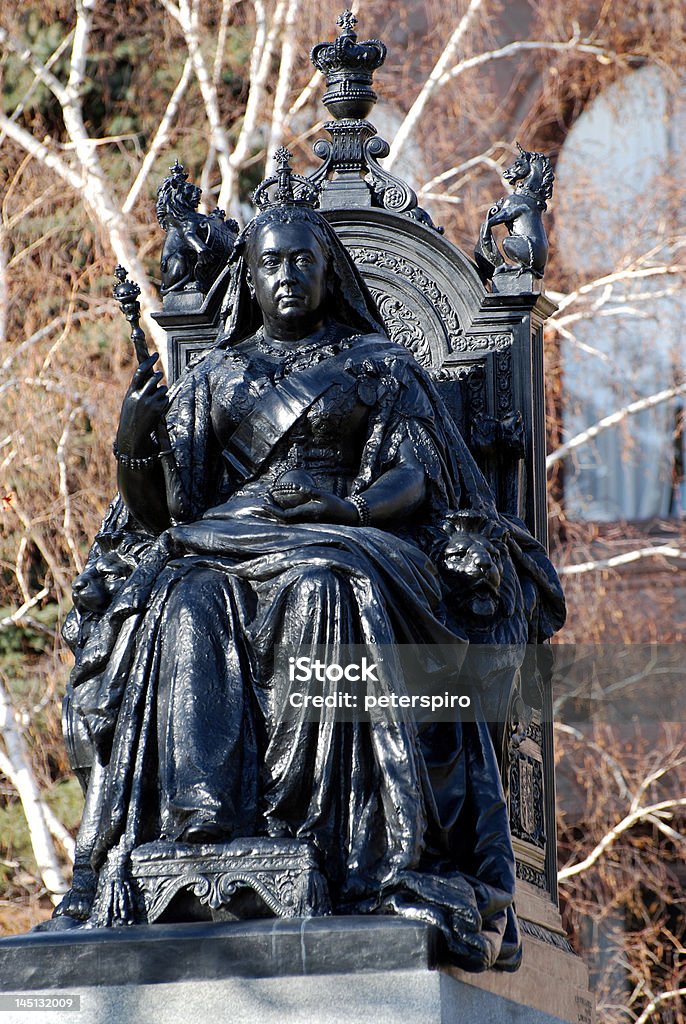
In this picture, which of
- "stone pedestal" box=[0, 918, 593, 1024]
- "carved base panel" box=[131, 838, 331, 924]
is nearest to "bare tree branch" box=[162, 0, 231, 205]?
"carved base panel" box=[131, 838, 331, 924]

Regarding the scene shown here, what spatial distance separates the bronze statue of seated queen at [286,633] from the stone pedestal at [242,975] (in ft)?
A: 0.43

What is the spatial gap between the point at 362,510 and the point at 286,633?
56 cm

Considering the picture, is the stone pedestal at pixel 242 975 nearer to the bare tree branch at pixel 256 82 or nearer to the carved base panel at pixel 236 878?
the carved base panel at pixel 236 878

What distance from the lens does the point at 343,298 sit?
731cm

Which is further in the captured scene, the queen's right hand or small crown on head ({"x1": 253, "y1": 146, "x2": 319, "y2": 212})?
small crown on head ({"x1": 253, "y1": 146, "x2": 319, "y2": 212})

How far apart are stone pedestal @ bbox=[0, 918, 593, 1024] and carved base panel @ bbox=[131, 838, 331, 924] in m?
0.10

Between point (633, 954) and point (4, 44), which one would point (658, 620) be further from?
point (4, 44)

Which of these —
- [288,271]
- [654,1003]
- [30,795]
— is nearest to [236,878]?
[288,271]

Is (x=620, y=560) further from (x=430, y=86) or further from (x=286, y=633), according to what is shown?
(x=286, y=633)

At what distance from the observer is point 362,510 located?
664 cm

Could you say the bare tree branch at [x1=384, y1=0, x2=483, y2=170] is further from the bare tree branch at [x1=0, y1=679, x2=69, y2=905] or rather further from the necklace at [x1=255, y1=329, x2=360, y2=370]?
the necklace at [x1=255, y1=329, x2=360, y2=370]

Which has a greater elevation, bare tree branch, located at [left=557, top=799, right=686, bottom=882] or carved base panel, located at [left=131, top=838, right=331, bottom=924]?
carved base panel, located at [left=131, top=838, right=331, bottom=924]

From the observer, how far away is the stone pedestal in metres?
5.64

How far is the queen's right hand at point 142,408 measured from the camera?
21.8 feet
